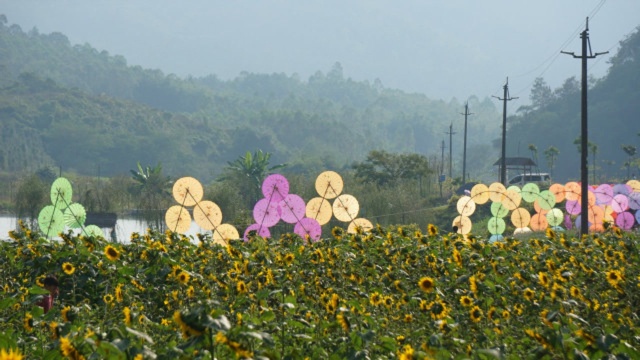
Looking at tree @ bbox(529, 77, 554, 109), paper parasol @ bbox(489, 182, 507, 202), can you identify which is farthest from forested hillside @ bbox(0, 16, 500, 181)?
paper parasol @ bbox(489, 182, 507, 202)

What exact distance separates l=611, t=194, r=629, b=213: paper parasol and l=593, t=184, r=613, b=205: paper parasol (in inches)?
8.3

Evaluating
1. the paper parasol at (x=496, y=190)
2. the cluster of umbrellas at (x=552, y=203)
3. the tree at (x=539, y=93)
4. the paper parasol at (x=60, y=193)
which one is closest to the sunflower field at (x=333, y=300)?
the paper parasol at (x=60, y=193)

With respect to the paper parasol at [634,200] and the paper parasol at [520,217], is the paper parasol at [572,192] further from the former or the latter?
the paper parasol at [634,200]

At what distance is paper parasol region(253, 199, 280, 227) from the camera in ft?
63.6

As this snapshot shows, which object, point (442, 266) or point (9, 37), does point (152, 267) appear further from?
point (9, 37)

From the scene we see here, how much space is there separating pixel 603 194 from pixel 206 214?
13.5 m

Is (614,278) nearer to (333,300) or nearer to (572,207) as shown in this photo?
(333,300)

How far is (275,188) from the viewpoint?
1916 cm

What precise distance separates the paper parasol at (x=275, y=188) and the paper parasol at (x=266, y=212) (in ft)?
0.50

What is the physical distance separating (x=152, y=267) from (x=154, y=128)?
10619 centimetres

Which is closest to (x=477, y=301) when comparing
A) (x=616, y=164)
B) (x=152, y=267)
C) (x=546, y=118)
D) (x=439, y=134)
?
(x=152, y=267)

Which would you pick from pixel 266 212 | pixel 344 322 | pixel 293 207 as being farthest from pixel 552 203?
pixel 344 322

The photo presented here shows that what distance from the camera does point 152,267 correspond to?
26.4 ft

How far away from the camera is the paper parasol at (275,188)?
62.8 ft
